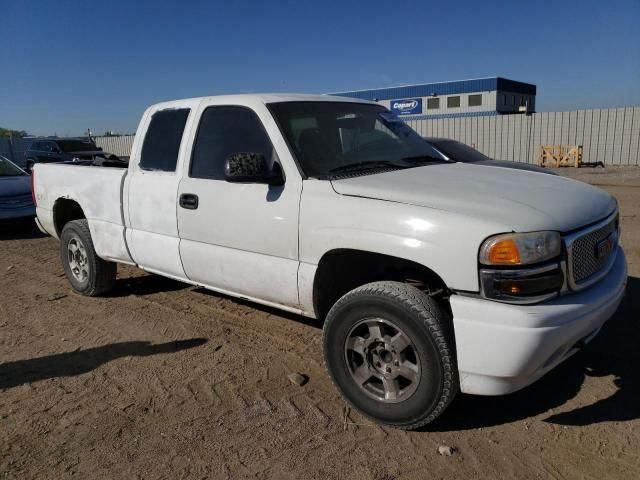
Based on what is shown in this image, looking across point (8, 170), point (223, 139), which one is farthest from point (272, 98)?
point (8, 170)

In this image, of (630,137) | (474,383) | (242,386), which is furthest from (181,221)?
(630,137)

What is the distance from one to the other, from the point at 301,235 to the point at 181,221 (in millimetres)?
1276

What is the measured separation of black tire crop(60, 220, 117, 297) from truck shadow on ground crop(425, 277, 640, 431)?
3838 millimetres

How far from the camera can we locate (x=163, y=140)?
4562 millimetres

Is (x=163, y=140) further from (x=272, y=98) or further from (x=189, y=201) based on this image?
(x=272, y=98)

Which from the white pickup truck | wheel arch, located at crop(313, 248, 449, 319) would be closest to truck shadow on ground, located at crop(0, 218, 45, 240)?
the white pickup truck

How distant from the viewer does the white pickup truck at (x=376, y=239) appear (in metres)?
2.67

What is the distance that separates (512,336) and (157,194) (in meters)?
3.05

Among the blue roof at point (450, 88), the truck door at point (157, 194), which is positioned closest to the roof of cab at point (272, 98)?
the truck door at point (157, 194)

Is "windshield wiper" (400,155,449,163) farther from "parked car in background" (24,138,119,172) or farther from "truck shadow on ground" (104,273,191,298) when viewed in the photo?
"parked car in background" (24,138,119,172)

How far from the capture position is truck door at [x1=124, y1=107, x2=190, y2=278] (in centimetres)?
435

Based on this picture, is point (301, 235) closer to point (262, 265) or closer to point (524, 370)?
point (262, 265)

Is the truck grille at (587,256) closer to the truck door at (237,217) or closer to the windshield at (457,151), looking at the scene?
the truck door at (237,217)

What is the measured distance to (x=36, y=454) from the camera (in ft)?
9.64
